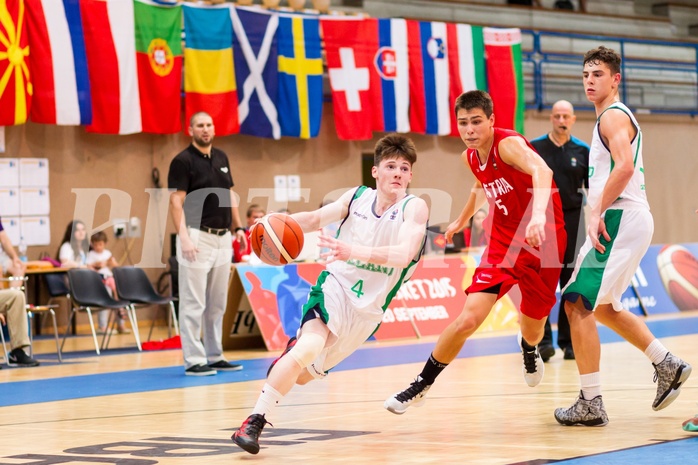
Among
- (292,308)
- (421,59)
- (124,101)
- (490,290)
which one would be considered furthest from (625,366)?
(421,59)

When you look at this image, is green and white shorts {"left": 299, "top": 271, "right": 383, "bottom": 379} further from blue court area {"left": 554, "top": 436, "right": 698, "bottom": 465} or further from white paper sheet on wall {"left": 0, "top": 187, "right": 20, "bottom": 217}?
white paper sheet on wall {"left": 0, "top": 187, "right": 20, "bottom": 217}

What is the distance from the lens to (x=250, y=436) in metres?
5.18

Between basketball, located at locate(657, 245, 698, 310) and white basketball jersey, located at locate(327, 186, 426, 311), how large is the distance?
37.2 ft

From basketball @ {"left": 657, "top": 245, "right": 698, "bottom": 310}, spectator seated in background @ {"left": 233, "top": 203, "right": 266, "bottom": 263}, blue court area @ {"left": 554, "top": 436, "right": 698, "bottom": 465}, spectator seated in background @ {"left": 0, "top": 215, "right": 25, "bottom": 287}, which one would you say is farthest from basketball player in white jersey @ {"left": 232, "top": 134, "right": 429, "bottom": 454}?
basketball @ {"left": 657, "top": 245, "right": 698, "bottom": 310}

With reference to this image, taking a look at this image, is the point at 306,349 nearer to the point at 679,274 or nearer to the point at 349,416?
the point at 349,416

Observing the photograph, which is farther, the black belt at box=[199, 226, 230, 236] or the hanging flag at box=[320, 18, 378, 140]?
the hanging flag at box=[320, 18, 378, 140]

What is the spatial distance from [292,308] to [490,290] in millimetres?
6273

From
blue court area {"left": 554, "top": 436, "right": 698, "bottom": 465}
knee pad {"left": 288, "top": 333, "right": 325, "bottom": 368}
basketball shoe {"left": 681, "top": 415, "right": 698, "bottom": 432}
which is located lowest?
blue court area {"left": 554, "top": 436, "right": 698, "bottom": 465}

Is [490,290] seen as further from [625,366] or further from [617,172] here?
[625,366]

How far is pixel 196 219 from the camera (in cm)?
979

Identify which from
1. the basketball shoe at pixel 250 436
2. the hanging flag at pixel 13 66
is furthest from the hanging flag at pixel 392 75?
the basketball shoe at pixel 250 436

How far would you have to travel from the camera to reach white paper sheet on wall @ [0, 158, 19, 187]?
50.3ft

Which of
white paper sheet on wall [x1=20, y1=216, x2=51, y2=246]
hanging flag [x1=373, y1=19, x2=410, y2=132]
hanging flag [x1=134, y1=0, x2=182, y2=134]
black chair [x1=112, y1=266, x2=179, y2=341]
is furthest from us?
hanging flag [x1=373, y1=19, x2=410, y2=132]

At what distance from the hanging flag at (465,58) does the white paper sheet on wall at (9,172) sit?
304 inches
